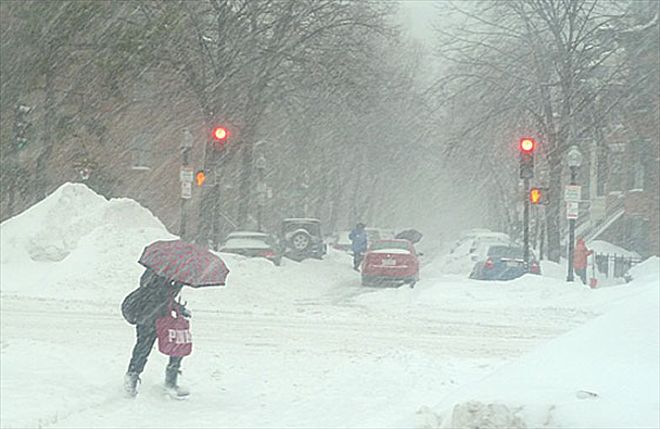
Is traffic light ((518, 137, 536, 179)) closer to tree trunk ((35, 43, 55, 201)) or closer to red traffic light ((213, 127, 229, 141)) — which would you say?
red traffic light ((213, 127, 229, 141))

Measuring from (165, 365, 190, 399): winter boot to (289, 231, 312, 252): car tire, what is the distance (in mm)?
26616

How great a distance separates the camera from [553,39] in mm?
35938

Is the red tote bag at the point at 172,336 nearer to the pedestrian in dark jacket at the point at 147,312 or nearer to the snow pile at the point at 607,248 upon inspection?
the pedestrian in dark jacket at the point at 147,312

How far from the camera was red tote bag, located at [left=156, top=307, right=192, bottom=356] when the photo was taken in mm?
10078

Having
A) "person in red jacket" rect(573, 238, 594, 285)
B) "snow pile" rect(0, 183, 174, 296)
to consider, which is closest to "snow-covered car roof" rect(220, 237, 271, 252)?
"snow pile" rect(0, 183, 174, 296)

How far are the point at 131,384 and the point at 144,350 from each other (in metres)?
0.35

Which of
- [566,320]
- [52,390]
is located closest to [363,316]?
[566,320]

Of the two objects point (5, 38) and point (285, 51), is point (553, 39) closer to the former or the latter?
point (285, 51)

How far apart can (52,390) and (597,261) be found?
3145 centimetres

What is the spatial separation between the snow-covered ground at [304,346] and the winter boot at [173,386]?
4.1 inches

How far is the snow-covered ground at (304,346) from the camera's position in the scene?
22.3ft

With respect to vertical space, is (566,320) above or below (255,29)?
below

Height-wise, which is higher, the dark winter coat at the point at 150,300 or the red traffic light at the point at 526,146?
the red traffic light at the point at 526,146

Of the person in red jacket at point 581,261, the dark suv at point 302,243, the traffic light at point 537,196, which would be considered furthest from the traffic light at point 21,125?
the person in red jacket at point 581,261
